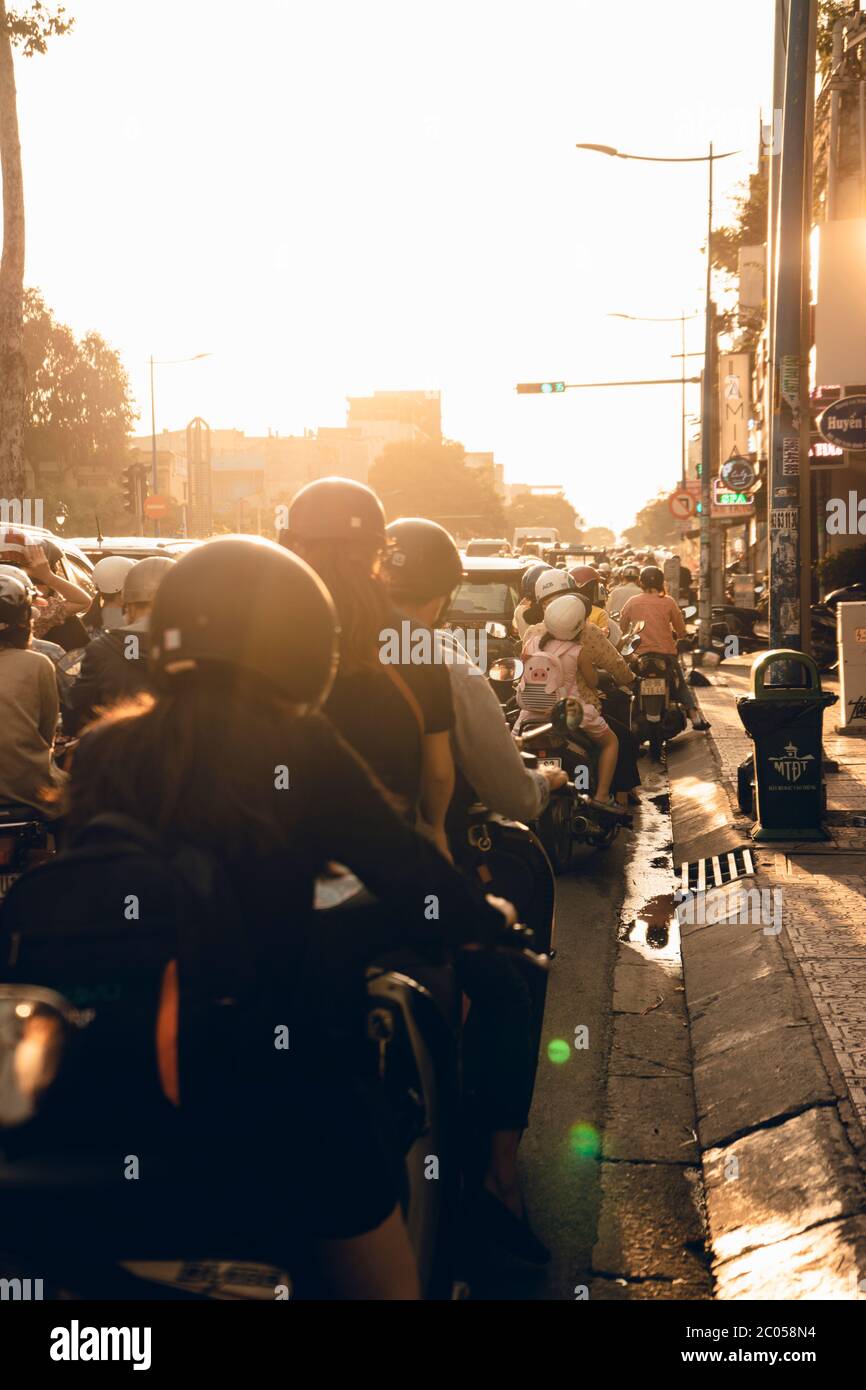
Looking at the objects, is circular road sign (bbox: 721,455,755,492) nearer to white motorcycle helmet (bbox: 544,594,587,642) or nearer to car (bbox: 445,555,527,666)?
car (bbox: 445,555,527,666)

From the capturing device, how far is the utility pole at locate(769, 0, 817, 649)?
33.9 ft

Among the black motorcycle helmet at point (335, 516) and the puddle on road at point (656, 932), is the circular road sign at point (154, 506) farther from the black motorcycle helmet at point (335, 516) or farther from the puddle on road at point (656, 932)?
the black motorcycle helmet at point (335, 516)

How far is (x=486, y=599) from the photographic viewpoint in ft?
52.4

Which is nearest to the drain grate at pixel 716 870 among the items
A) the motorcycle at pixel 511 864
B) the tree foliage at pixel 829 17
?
the motorcycle at pixel 511 864

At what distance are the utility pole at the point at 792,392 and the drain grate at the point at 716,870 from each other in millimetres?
1948

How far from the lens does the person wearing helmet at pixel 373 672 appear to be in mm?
3273

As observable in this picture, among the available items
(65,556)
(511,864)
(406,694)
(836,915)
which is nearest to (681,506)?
(65,556)

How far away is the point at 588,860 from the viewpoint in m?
9.87

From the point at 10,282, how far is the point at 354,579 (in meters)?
17.6

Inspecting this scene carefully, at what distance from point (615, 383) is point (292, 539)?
29.2 metres

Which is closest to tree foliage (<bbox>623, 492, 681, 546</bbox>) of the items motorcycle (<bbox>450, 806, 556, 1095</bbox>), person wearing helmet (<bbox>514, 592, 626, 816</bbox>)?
person wearing helmet (<bbox>514, 592, 626, 816</bbox>)
